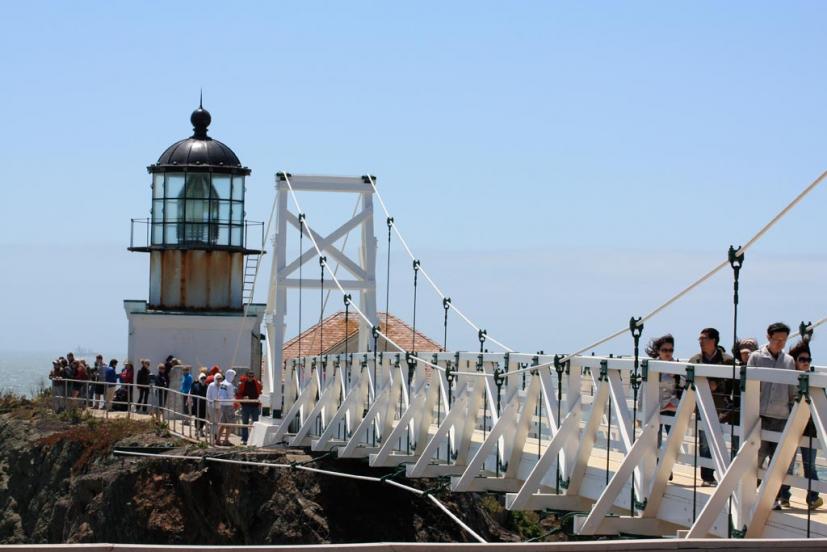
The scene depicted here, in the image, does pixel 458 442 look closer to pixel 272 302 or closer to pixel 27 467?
pixel 272 302

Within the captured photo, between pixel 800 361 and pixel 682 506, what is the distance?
1.46 m

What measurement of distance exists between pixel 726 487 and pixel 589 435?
9.12 feet

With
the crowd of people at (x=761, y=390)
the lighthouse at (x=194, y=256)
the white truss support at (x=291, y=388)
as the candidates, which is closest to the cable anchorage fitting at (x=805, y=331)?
the crowd of people at (x=761, y=390)

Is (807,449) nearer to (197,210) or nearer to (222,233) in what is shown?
(197,210)

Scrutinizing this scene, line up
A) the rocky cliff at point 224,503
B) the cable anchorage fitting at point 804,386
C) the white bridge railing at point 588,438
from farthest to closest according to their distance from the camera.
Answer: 1. the rocky cliff at point 224,503
2. the white bridge railing at point 588,438
3. the cable anchorage fitting at point 804,386

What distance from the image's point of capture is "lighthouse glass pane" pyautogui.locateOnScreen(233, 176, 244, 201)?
36.4 metres

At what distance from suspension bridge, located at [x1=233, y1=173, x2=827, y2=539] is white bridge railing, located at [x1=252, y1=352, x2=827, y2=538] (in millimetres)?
15

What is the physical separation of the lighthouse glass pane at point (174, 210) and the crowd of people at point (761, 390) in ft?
78.6

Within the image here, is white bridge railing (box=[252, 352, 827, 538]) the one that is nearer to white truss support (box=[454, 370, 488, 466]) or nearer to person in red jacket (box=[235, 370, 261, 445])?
white truss support (box=[454, 370, 488, 466])

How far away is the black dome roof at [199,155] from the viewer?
119 ft

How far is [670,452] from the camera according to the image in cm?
1203

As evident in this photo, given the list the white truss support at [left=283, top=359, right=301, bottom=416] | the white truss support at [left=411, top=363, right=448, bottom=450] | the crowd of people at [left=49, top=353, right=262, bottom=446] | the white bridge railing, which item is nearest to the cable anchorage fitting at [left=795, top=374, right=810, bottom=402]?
the white bridge railing

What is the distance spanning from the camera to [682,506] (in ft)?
39.7

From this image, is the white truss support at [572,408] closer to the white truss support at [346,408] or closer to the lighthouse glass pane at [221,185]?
the white truss support at [346,408]
